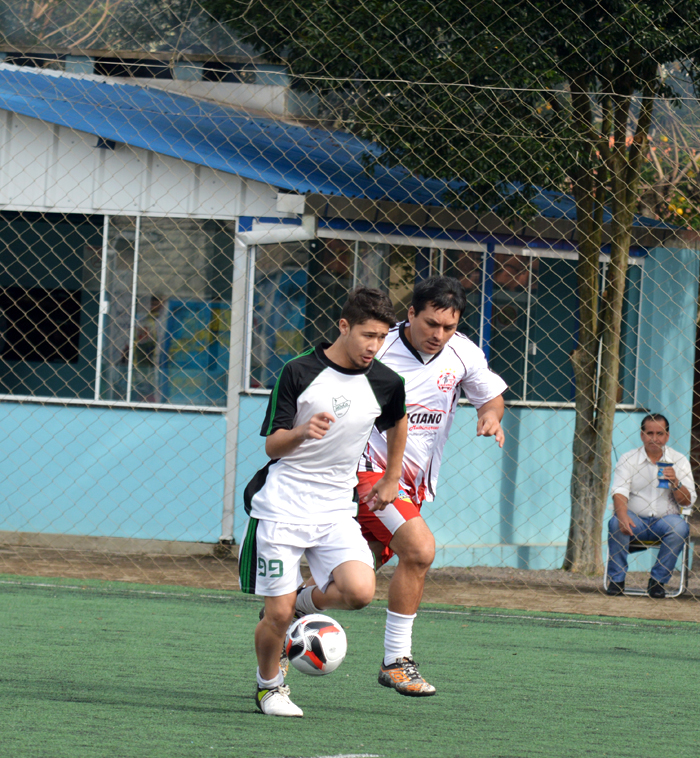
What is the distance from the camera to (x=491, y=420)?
4.44 metres

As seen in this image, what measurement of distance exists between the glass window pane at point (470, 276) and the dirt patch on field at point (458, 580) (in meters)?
2.37

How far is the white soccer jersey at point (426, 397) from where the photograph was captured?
450cm

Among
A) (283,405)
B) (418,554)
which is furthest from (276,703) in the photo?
(283,405)

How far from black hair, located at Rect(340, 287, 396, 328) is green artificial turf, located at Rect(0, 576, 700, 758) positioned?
1.40 meters

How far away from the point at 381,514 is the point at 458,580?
410 centimetres

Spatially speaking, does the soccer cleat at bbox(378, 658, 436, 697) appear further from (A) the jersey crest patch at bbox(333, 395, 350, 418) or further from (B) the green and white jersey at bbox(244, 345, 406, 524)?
(A) the jersey crest patch at bbox(333, 395, 350, 418)

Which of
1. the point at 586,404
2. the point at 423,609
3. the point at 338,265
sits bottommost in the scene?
the point at 423,609

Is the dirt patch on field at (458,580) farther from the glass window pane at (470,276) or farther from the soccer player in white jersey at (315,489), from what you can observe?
the soccer player in white jersey at (315,489)

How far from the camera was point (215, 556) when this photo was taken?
910cm

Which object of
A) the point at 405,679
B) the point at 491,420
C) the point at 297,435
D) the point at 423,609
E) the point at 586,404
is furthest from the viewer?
the point at 586,404

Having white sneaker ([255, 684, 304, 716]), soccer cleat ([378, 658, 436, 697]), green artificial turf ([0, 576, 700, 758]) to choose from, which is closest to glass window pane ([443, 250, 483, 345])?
green artificial turf ([0, 576, 700, 758])

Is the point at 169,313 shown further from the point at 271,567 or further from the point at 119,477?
the point at 271,567

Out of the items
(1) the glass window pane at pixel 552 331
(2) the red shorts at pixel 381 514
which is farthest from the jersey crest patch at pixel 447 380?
(1) the glass window pane at pixel 552 331

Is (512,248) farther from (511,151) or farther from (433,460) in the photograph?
(433,460)
